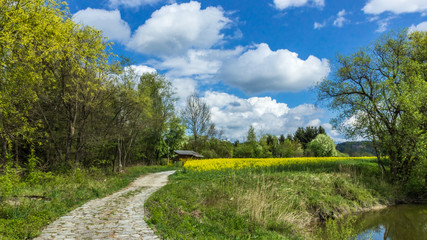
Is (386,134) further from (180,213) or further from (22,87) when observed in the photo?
(22,87)

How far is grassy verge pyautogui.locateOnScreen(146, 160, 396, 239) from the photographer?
7.86m

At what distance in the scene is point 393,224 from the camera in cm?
1312

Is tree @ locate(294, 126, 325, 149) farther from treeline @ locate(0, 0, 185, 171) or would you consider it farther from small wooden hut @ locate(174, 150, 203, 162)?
treeline @ locate(0, 0, 185, 171)

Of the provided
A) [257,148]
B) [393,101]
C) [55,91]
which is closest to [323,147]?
[257,148]

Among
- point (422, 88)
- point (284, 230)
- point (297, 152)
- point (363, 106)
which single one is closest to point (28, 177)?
point (284, 230)

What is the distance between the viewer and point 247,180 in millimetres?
14742

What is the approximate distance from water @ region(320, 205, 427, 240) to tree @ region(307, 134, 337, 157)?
3819 cm

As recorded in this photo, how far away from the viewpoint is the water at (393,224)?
37.2ft

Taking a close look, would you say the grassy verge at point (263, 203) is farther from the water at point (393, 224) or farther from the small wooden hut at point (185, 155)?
the small wooden hut at point (185, 155)

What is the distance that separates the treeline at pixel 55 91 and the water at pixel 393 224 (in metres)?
15.1

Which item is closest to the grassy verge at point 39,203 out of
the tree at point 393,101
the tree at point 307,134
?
the tree at point 393,101

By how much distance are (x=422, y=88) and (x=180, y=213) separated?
61.8 feet

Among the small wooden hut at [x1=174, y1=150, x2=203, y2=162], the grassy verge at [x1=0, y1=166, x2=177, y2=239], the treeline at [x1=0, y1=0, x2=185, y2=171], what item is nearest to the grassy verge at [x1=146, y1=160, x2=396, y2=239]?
the grassy verge at [x1=0, y1=166, x2=177, y2=239]

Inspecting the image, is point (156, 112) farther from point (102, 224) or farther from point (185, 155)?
point (102, 224)
